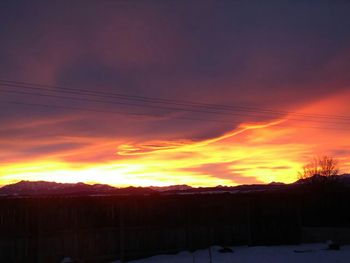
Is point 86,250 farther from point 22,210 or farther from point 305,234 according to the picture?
point 305,234

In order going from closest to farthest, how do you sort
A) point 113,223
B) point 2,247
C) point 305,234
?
point 2,247 < point 113,223 < point 305,234

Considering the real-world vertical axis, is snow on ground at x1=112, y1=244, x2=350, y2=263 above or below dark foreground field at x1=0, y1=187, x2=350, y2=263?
below

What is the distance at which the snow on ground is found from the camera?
67.1 feet

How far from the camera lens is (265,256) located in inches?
857

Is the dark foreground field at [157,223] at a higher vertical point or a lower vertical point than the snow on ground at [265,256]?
higher

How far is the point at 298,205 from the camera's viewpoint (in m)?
27.5

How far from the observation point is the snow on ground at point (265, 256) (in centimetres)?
2044

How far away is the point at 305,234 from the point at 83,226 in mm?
13248

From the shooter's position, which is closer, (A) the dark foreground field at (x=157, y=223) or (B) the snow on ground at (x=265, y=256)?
(A) the dark foreground field at (x=157, y=223)

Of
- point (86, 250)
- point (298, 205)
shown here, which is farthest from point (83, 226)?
point (298, 205)

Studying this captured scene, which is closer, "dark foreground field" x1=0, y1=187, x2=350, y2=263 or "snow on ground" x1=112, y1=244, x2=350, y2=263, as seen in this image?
"dark foreground field" x1=0, y1=187, x2=350, y2=263

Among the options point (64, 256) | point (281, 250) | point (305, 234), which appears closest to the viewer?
point (64, 256)

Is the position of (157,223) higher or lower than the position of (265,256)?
higher

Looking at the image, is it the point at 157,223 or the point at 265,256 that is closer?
the point at 265,256
